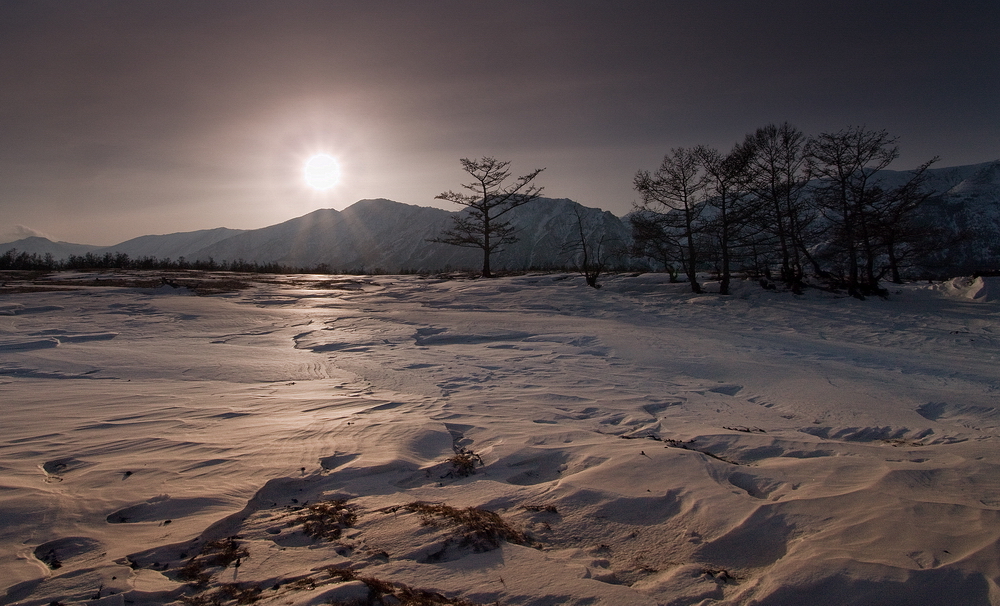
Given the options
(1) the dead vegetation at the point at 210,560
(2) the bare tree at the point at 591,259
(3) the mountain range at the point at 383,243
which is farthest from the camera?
(3) the mountain range at the point at 383,243

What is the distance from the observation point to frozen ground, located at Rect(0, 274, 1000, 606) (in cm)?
173

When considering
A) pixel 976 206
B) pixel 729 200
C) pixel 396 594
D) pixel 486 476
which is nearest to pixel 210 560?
pixel 396 594

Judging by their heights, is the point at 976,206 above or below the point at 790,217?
above

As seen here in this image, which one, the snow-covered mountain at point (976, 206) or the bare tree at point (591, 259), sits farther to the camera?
the snow-covered mountain at point (976, 206)

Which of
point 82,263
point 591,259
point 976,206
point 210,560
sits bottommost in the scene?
point 210,560

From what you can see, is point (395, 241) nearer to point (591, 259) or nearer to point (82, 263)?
point (82, 263)

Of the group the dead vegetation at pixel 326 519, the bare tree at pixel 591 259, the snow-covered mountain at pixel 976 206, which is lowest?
the dead vegetation at pixel 326 519

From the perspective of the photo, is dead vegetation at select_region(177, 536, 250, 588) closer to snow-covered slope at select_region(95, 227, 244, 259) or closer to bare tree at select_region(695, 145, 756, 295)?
bare tree at select_region(695, 145, 756, 295)

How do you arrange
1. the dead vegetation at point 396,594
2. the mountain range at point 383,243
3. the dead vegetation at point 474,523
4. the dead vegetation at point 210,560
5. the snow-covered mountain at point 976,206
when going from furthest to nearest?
the mountain range at point 383,243, the snow-covered mountain at point 976,206, the dead vegetation at point 474,523, the dead vegetation at point 210,560, the dead vegetation at point 396,594

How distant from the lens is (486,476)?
2.77 meters

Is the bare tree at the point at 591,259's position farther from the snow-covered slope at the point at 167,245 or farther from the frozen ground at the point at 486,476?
the snow-covered slope at the point at 167,245

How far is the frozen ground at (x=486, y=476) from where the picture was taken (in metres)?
1.73

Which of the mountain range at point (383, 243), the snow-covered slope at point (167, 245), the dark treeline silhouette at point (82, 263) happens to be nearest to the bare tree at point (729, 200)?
the dark treeline silhouette at point (82, 263)

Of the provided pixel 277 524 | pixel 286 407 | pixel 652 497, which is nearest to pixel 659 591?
pixel 652 497
